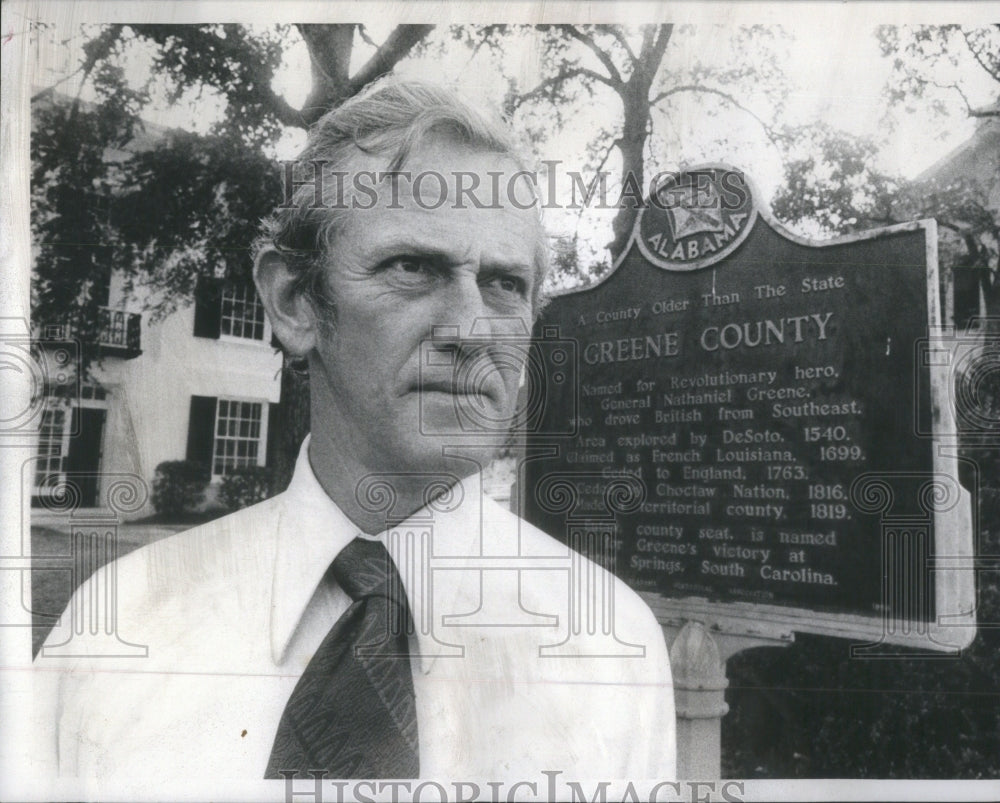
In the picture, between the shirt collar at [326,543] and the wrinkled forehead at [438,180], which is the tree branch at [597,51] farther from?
the shirt collar at [326,543]

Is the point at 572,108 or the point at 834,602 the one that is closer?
the point at 834,602

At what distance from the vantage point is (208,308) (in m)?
2.91

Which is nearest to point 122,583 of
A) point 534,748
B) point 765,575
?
point 534,748

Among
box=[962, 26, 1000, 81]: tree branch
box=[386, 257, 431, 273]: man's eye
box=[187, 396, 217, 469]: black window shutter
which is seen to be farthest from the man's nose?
box=[962, 26, 1000, 81]: tree branch

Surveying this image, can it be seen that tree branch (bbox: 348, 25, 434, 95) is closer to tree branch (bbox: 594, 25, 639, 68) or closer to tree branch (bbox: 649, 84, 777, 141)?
tree branch (bbox: 594, 25, 639, 68)

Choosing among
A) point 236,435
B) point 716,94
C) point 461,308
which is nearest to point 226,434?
point 236,435

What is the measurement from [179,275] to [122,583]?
1161 mm

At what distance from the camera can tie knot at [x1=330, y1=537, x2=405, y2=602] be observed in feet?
9.07

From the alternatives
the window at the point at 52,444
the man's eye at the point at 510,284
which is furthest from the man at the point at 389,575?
the window at the point at 52,444

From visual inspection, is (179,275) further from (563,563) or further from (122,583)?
(563,563)

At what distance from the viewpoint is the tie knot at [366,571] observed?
2766 millimetres

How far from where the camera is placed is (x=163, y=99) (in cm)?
293

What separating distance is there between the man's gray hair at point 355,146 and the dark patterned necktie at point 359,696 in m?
1.06

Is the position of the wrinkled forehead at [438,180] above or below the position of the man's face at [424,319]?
above
